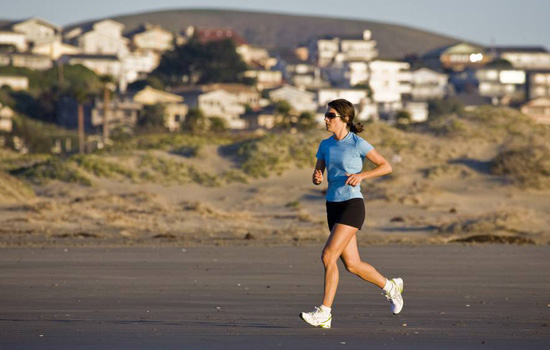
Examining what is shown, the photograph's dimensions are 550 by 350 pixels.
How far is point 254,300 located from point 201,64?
129 meters

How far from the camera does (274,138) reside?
130ft

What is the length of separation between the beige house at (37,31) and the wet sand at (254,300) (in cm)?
15557

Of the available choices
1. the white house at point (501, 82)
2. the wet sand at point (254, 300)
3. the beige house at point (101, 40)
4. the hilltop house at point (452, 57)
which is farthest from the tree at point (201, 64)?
the wet sand at point (254, 300)

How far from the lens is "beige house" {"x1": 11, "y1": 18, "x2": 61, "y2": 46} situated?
170m

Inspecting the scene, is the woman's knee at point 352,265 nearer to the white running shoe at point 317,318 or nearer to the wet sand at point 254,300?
the wet sand at point 254,300

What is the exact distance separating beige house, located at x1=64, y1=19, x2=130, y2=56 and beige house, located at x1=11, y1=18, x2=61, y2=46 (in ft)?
10.4

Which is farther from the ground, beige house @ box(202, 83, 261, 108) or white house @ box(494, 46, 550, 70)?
white house @ box(494, 46, 550, 70)

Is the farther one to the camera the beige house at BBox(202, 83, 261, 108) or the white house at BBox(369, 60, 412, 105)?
the white house at BBox(369, 60, 412, 105)

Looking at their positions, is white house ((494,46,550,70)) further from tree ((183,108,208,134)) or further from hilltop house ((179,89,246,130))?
tree ((183,108,208,134))

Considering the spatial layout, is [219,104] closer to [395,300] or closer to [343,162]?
[395,300]

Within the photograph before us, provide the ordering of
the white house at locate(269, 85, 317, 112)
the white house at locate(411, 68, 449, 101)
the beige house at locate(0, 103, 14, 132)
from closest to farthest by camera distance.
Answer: the beige house at locate(0, 103, 14, 132) < the white house at locate(269, 85, 317, 112) < the white house at locate(411, 68, 449, 101)

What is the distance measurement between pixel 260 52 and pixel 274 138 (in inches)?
6189

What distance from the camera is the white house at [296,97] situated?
136500 millimetres

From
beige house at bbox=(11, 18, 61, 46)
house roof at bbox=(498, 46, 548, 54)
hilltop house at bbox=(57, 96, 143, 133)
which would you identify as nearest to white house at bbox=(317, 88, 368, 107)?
hilltop house at bbox=(57, 96, 143, 133)
